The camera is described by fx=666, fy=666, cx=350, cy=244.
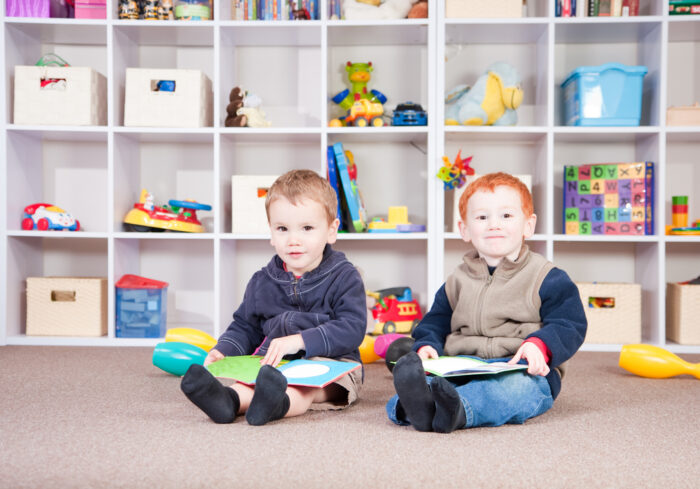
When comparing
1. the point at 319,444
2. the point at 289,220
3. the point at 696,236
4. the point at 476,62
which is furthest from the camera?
the point at 476,62

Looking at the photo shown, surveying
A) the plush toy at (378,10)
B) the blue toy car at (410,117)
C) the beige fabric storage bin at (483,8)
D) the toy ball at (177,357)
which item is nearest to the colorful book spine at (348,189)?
the blue toy car at (410,117)

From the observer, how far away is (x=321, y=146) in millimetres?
2307

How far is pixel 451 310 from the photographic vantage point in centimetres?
137

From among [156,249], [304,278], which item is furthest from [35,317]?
[304,278]

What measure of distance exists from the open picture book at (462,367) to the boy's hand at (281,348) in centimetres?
24

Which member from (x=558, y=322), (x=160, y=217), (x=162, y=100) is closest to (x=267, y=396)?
(x=558, y=322)

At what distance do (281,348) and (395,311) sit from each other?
1088mm

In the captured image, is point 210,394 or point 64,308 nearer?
point 210,394

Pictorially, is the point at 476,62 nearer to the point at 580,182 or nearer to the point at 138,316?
the point at 580,182

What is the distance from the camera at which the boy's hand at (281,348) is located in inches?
47.7

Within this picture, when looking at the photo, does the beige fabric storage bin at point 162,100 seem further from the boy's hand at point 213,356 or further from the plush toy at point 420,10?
the boy's hand at point 213,356

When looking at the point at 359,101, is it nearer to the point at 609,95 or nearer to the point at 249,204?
the point at 249,204

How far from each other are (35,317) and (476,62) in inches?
71.3

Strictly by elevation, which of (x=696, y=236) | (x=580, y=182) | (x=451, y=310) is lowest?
(x=451, y=310)
